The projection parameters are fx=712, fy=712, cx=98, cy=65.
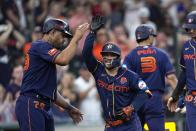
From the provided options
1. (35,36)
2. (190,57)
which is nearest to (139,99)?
(190,57)

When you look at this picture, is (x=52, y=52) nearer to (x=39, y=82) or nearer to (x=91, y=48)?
(x=39, y=82)

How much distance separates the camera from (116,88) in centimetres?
1034

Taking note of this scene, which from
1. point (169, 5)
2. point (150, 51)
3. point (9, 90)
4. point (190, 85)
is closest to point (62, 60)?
point (190, 85)

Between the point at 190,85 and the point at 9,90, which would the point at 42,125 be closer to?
the point at 190,85

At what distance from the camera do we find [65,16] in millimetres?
17188

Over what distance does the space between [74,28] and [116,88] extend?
20.2ft

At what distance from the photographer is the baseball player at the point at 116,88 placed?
1029 cm

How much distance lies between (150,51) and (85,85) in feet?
11.9

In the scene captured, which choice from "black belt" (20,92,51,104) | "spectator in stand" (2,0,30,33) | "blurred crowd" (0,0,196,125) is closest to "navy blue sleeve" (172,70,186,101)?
"black belt" (20,92,51,104)

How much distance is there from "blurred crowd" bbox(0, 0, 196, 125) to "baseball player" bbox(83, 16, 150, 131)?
403 cm

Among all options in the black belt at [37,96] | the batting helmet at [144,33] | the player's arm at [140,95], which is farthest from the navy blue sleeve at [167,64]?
the black belt at [37,96]

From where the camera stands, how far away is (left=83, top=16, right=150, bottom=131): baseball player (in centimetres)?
1029

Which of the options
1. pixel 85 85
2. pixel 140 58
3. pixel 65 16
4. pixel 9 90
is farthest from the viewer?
pixel 65 16

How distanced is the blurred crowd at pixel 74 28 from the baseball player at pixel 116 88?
4.03 meters
